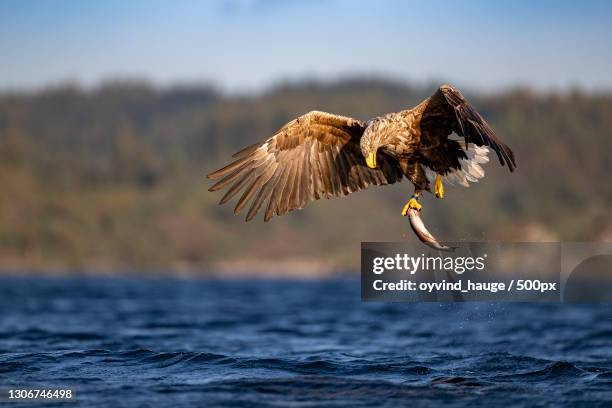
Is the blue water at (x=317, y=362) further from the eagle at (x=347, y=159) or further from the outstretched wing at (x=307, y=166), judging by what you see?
the outstretched wing at (x=307, y=166)

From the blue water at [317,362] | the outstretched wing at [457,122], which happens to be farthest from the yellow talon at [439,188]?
the blue water at [317,362]

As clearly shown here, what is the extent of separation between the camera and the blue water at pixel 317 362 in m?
10.1

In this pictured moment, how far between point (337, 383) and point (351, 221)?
4179 inches

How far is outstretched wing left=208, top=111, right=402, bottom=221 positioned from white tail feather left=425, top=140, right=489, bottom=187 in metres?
0.65

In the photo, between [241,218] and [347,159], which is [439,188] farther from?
[241,218]

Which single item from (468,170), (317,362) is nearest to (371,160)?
(468,170)

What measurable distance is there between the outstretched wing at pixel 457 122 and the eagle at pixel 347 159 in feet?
0.05

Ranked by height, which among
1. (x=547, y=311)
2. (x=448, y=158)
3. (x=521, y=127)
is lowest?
(x=547, y=311)

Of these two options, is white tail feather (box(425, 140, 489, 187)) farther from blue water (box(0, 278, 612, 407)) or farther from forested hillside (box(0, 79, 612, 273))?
forested hillside (box(0, 79, 612, 273))

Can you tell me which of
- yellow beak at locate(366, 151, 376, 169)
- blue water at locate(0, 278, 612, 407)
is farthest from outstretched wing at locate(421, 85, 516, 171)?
blue water at locate(0, 278, 612, 407)

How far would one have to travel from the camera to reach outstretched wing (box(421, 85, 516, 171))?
9.94 m

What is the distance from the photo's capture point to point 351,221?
11688 cm

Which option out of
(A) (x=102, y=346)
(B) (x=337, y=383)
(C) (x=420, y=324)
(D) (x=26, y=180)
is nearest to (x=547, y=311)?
(C) (x=420, y=324)

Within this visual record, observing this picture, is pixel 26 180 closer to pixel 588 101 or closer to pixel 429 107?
pixel 588 101
